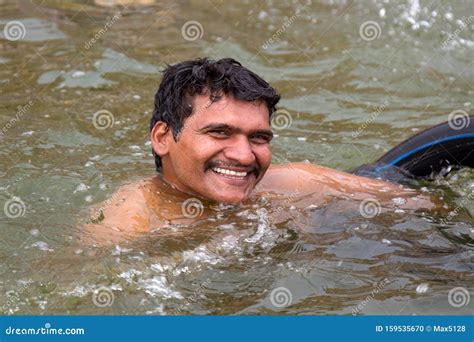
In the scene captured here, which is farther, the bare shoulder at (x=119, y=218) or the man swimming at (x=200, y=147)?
the man swimming at (x=200, y=147)

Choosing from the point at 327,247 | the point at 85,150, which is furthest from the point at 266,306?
the point at 85,150

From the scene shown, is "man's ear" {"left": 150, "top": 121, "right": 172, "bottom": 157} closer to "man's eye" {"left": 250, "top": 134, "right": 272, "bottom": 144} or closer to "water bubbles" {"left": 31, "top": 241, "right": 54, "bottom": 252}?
"man's eye" {"left": 250, "top": 134, "right": 272, "bottom": 144}

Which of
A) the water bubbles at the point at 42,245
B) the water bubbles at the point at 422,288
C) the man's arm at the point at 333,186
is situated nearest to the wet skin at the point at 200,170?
the man's arm at the point at 333,186

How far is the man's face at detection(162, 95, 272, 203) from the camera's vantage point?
5.26 meters

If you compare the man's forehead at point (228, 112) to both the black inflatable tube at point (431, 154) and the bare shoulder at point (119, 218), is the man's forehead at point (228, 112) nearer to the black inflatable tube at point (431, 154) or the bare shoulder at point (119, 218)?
the bare shoulder at point (119, 218)

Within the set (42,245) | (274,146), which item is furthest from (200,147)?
(274,146)

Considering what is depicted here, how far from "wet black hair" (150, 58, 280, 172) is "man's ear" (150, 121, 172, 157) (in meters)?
0.04

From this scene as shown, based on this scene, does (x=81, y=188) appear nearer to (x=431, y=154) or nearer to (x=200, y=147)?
(x=200, y=147)

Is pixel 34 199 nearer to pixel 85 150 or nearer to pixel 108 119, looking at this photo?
pixel 85 150

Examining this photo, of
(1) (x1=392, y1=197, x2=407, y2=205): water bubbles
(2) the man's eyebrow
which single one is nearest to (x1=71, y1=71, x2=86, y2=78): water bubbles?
(2) the man's eyebrow

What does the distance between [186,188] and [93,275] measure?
1.03m

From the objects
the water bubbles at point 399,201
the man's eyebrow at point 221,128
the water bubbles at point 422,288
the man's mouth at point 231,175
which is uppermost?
the man's eyebrow at point 221,128

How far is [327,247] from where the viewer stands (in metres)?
5.21

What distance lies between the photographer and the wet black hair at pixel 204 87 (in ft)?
17.5
